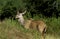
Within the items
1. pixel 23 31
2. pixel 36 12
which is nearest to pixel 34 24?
pixel 23 31

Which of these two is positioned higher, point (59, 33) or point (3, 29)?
point (3, 29)

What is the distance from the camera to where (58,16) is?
1894 centimetres

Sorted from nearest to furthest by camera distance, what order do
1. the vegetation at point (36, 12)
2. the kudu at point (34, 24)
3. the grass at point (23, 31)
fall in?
the grass at point (23, 31)
the kudu at point (34, 24)
the vegetation at point (36, 12)

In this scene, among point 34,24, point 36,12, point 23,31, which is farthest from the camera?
point 36,12

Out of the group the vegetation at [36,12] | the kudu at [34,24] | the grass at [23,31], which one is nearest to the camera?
the grass at [23,31]

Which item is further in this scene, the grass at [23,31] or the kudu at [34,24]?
the kudu at [34,24]

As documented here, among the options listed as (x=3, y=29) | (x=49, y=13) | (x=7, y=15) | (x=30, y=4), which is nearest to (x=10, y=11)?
(x=7, y=15)

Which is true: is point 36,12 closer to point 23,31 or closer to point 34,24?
point 34,24

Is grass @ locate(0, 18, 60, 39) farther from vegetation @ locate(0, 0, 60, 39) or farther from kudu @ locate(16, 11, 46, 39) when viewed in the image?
kudu @ locate(16, 11, 46, 39)

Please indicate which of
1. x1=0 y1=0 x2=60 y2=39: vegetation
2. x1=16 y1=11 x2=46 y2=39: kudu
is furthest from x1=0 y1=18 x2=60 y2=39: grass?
x1=16 y1=11 x2=46 y2=39: kudu

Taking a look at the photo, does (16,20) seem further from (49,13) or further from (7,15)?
(49,13)

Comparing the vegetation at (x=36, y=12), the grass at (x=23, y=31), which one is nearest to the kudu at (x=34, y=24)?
the vegetation at (x=36, y=12)

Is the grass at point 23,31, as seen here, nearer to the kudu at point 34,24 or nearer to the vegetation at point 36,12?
the vegetation at point 36,12

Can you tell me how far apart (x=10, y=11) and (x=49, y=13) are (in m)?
3.38
